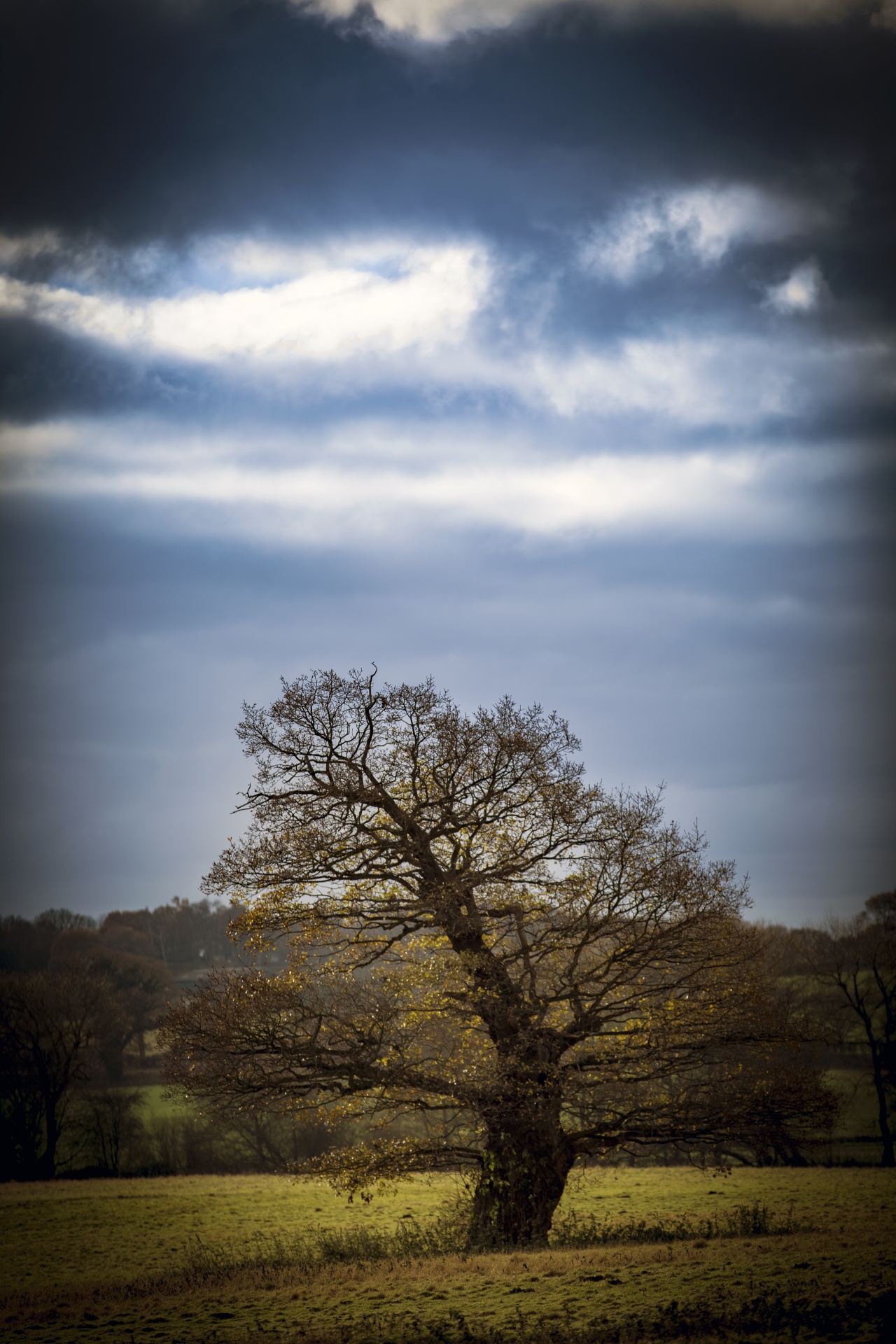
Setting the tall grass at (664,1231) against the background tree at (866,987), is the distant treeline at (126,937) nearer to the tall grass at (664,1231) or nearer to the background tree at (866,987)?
the background tree at (866,987)

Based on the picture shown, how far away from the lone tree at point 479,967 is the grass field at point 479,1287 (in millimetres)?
2112

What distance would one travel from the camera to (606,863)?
16.9 meters

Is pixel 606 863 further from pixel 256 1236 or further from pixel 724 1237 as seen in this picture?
pixel 256 1236

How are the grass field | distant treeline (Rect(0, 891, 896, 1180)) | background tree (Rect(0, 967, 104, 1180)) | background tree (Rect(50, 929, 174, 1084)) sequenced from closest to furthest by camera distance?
the grass field < distant treeline (Rect(0, 891, 896, 1180)) < background tree (Rect(0, 967, 104, 1180)) < background tree (Rect(50, 929, 174, 1084))

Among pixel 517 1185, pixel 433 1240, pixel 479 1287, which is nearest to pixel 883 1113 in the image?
pixel 517 1185

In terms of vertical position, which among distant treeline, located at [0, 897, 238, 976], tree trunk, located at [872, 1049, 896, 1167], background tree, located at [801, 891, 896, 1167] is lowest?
tree trunk, located at [872, 1049, 896, 1167]

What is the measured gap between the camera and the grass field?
33.7ft

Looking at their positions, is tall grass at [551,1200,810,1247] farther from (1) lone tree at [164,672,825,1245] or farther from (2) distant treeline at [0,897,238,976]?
(2) distant treeline at [0,897,238,976]

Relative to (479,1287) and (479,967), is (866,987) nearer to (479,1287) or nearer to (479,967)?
(479,967)

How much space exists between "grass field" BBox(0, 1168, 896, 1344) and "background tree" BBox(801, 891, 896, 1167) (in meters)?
16.3

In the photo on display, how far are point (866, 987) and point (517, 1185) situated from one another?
3352cm

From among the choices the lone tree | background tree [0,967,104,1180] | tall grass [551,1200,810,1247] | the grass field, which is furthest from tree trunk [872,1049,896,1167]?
background tree [0,967,104,1180]

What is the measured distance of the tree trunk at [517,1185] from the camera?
668 inches

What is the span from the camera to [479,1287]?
12781 mm
